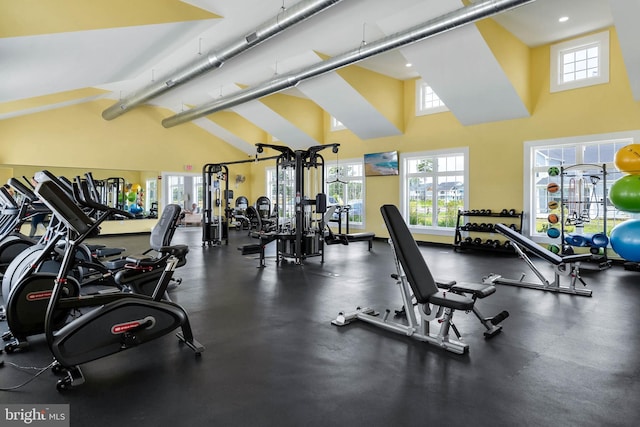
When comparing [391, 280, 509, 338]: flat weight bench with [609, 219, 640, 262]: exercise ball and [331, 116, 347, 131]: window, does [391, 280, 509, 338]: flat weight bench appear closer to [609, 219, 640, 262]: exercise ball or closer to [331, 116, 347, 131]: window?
[609, 219, 640, 262]: exercise ball

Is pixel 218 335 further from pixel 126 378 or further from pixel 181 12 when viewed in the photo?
pixel 181 12

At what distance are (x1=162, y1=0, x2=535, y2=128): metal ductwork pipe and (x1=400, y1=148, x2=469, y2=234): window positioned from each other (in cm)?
369

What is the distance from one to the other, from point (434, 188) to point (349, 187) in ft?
9.03

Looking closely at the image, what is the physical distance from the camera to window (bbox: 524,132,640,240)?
22.6 ft

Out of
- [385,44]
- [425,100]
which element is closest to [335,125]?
[425,100]

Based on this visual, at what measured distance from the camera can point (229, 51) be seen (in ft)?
19.9

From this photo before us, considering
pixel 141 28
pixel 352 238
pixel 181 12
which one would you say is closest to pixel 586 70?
pixel 352 238

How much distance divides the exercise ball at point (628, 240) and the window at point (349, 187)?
6265mm

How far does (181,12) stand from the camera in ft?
15.6

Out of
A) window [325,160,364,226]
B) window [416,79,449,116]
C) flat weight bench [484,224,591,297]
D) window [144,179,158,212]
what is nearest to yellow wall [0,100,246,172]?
window [144,179,158,212]

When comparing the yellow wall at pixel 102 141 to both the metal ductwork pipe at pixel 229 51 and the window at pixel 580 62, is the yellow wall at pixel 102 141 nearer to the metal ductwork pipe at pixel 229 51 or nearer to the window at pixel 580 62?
the metal ductwork pipe at pixel 229 51

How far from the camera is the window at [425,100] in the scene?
930 cm

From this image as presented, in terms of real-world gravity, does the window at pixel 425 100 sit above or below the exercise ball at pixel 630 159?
above

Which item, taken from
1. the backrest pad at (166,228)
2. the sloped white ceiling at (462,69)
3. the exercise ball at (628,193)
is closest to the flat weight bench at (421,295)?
the backrest pad at (166,228)
